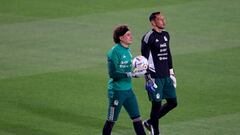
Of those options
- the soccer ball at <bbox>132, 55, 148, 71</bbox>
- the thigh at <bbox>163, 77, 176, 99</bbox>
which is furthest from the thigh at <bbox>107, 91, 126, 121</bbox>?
the thigh at <bbox>163, 77, 176, 99</bbox>

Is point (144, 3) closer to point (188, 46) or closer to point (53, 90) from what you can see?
point (188, 46)

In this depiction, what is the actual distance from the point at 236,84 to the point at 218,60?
2.70m

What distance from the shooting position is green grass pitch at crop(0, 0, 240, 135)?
16.1 m

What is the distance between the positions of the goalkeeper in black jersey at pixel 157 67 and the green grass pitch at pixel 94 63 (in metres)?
0.66

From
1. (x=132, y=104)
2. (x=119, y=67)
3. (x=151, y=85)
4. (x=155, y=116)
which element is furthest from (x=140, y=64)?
(x=155, y=116)

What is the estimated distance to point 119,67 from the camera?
13594 mm

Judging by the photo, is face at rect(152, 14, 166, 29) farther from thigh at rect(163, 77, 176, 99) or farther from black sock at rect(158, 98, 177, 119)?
black sock at rect(158, 98, 177, 119)

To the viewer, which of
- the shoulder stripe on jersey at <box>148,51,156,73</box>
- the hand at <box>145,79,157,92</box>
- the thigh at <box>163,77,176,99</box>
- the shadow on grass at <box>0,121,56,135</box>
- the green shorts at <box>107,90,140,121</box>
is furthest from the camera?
the shadow on grass at <box>0,121,56,135</box>

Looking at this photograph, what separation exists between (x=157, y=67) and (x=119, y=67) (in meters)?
1.40

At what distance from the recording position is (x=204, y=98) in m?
17.8

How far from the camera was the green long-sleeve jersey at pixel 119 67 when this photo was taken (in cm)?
1359

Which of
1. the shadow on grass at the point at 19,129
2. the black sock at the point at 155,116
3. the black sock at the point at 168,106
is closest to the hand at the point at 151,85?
the black sock at the point at 155,116

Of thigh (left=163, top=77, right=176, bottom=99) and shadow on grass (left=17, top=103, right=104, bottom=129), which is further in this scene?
shadow on grass (left=17, top=103, right=104, bottom=129)

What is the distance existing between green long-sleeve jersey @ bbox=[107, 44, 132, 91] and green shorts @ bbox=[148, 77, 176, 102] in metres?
1.06
